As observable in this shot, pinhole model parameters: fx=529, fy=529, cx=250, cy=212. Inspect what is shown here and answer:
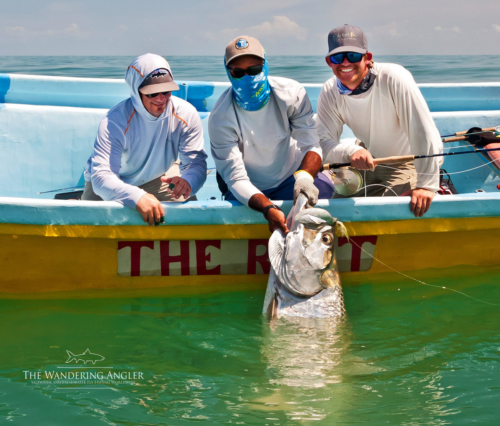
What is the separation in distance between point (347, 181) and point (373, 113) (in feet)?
1.56

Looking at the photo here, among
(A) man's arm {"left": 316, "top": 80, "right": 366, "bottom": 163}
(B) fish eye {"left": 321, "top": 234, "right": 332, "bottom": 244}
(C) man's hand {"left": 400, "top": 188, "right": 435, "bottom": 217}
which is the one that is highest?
(A) man's arm {"left": 316, "top": 80, "right": 366, "bottom": 163}

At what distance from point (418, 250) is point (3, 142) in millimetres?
3907

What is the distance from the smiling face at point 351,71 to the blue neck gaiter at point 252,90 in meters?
0.44

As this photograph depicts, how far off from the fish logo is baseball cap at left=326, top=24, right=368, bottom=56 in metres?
2.22

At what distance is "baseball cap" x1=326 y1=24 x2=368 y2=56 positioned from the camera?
123 inches

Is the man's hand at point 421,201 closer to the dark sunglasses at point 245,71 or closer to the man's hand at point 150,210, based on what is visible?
the dark sunglasses at point 245,71

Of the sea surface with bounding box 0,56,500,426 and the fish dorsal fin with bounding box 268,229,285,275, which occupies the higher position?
the fish dorsal fin with bounding box 268,229,285,275

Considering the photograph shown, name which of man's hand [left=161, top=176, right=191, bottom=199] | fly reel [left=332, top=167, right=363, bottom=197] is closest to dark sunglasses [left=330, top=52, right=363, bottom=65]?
fly reel [left=332, top=167, right=363, bottom=197]

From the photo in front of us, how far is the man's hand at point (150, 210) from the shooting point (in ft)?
9.80

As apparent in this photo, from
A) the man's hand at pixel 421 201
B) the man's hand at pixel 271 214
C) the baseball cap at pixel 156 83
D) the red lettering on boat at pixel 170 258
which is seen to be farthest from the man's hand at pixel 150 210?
the man's hand at pixel 421 201

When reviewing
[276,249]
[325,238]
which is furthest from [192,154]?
[325,238]

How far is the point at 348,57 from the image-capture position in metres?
3.14

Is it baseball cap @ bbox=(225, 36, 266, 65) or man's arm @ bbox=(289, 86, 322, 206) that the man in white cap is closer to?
baseball cap @ bbox=(225, 36, 266, 65)

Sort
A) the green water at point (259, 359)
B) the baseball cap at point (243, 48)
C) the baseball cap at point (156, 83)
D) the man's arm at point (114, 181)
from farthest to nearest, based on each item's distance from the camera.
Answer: the baseball cap at point (156, 83) < the man's arm at point (114, 181) < the baseball cap at point (243, 48) < the green water at point (259, 359)
